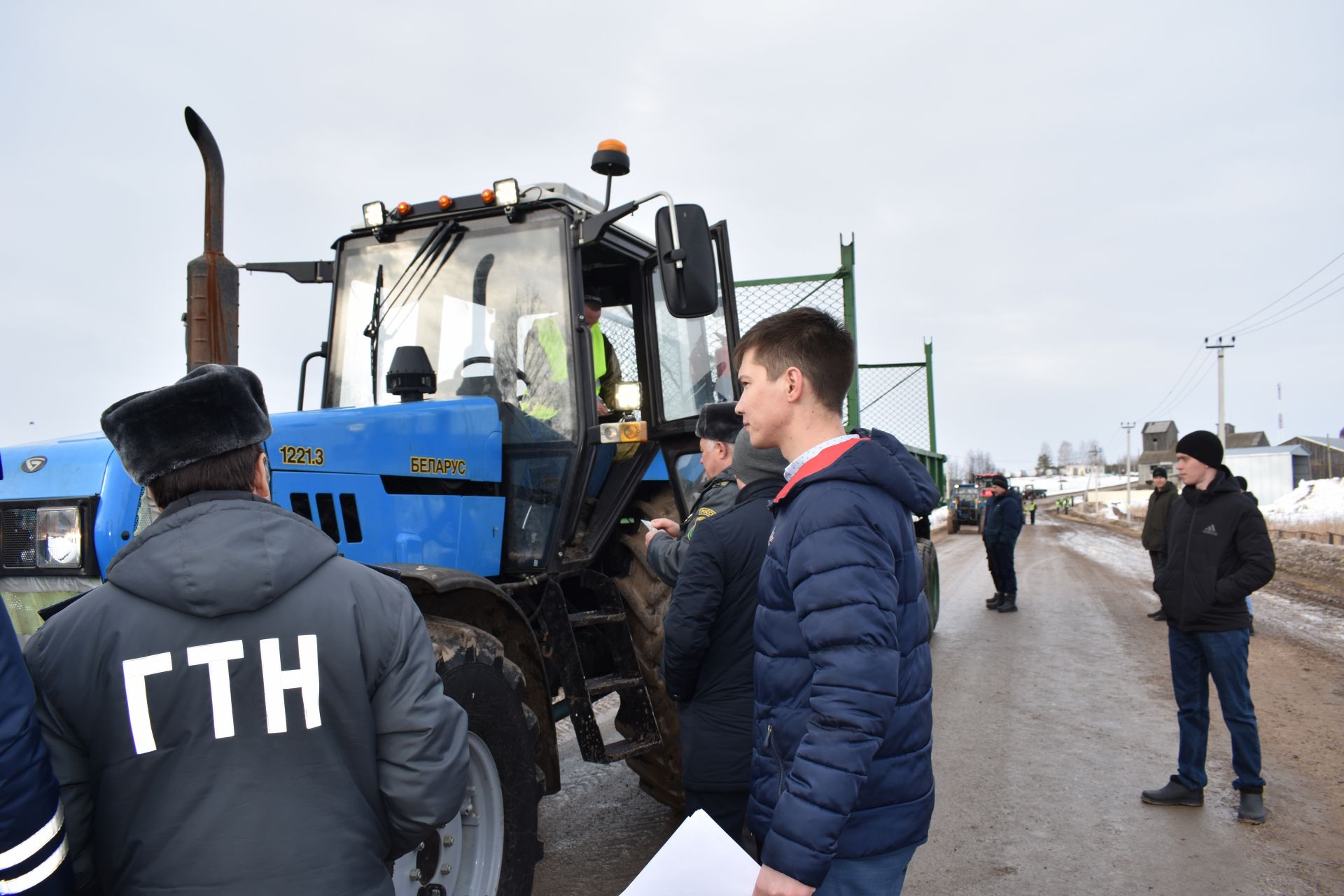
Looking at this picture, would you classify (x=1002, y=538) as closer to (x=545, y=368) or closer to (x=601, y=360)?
(x=601, y=360)

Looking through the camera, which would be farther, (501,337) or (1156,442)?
(1156,442)

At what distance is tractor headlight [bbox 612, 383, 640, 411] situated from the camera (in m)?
4.51

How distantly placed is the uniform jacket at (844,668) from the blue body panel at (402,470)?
1.82m

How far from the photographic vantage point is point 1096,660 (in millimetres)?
8664

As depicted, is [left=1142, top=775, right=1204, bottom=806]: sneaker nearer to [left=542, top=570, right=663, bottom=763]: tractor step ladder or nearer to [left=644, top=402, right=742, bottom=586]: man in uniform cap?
[left=542, top=570, right=663, bottom=763]: tractor step ladder

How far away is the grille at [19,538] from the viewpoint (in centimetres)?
268

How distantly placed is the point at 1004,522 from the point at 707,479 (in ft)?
30.9

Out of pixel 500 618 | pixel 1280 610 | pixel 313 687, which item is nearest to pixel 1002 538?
pixel 1280 610

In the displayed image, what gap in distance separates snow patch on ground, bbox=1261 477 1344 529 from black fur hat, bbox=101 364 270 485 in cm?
2648

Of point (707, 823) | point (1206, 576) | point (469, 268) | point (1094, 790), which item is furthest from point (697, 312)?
point (1094, 790)

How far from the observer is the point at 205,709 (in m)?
1.49

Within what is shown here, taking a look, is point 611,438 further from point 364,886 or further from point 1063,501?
point 1063,501

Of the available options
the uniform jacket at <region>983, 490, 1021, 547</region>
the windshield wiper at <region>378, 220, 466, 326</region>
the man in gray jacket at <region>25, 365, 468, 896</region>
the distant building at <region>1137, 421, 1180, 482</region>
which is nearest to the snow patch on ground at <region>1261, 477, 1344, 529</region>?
the uniform jacket at <region>983, 490, 1021, 547</region>

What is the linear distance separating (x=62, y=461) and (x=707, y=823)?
2.16m
